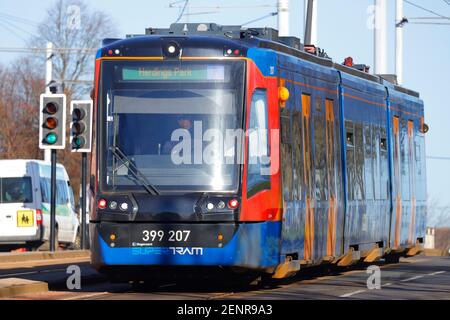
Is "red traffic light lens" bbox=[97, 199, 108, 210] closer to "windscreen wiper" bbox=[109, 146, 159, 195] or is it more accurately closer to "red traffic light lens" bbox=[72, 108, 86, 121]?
"windscreen wiper" bbox=[109, 146, 159, 195]

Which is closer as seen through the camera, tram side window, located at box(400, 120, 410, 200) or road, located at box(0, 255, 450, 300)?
road, located at box(0, 255, 450, 300)

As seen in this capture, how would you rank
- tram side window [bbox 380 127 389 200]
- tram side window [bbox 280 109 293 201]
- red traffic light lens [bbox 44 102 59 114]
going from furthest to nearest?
red traffic light lens [bbox 44 102 59 114] → tram side window [bbox 380 127 389 200] → tram side window [bbox 280 109 293 201]

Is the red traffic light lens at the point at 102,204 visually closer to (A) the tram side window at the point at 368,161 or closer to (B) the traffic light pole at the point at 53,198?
(A) the tram side window at the point at 368,161

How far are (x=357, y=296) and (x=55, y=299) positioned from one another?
386cm

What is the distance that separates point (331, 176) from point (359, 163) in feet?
6.89

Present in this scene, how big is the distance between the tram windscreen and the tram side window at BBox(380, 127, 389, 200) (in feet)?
26.3

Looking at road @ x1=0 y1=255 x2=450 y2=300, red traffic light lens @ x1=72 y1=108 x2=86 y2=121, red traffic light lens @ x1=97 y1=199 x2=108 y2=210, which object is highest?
red traffic light lens @ x1=72 y1=108 x2=86 y2=121

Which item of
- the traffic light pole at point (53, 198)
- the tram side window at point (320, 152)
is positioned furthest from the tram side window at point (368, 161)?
the traffic light pole at point (53, 198)

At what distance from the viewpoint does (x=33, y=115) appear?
83.4 m

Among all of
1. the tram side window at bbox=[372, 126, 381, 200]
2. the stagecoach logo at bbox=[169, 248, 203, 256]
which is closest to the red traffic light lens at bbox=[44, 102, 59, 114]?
the tram side window at bbox=[372, 126, 381, 200]

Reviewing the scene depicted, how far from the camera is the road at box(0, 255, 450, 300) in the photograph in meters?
19.6

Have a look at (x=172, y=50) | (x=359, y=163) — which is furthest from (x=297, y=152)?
(x=359, y=163)

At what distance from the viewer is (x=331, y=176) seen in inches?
933

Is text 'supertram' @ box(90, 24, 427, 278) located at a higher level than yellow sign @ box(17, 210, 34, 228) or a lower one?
higher
